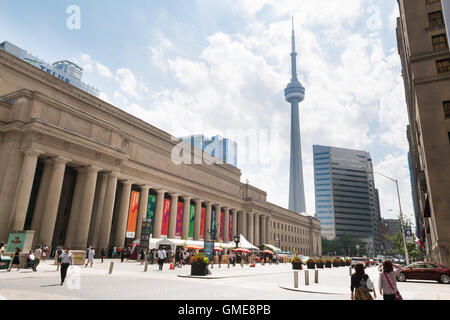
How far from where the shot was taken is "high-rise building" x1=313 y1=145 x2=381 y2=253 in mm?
177625

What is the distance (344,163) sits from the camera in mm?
191625

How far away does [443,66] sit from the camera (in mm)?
31328

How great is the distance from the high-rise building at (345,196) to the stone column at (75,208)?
16096 centimetres

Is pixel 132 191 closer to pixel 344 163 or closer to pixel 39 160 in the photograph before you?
pixel 39 160

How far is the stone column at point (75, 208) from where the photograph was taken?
3778 cm

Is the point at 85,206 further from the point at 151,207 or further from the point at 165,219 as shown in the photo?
the point at 165,219

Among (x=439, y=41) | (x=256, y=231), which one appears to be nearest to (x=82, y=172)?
(x=439, y=41)

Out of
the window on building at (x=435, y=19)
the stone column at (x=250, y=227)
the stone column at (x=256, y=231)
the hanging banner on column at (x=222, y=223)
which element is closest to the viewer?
the window on building at (x=435, y=19)

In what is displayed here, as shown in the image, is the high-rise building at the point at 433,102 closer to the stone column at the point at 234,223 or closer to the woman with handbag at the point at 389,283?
the woman with handbag at the point at 389,283

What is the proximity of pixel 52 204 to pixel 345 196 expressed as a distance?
17375 cm

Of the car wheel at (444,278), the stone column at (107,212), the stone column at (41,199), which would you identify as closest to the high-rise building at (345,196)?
the stone column at (107,212)

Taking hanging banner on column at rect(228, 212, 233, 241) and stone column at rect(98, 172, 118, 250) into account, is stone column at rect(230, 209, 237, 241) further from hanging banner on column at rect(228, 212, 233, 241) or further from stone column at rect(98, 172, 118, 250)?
stone column at rect(98, 172, 118, 250)

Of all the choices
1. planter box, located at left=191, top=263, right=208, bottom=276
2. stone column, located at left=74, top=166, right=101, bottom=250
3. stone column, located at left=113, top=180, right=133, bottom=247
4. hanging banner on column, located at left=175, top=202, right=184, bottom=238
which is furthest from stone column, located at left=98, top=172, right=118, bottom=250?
planter box, located at left=191, top=263, right=208, bottom=276
